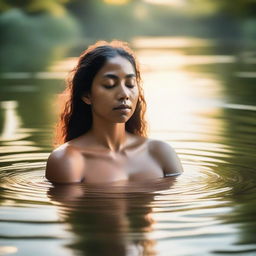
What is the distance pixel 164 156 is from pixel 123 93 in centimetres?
62

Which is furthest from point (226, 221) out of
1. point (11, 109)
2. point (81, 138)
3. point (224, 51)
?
point (224, 51)

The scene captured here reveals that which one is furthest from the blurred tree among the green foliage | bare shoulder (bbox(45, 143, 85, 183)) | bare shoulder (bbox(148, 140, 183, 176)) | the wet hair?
bare shoulder (bbox(45, 143, 85, 183))

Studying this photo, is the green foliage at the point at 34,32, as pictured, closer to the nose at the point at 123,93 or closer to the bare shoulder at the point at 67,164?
the bare shoulder at the point at 67,164

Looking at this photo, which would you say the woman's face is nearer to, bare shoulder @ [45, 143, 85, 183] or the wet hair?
the wet hair

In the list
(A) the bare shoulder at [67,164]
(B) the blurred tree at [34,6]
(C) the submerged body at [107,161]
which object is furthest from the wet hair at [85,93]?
(B) the blurred tree at [34,6]

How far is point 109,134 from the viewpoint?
248 inches

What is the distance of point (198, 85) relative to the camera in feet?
52.0

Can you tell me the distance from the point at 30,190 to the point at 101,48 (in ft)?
3.35

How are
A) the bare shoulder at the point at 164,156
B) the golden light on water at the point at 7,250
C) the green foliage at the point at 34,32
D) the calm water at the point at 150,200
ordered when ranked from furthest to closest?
the green foliage at the point at 34,32 → the bare shoulder at the point at 164,156 → the calm water at the point at 150,200 → the golden light on water at the point at 7,250

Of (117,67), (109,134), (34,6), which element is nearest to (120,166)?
(109,134)

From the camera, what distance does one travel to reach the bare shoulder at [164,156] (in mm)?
6441

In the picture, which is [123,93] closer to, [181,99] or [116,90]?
[116,90]

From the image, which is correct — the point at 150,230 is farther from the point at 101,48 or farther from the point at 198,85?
the point at 198,85

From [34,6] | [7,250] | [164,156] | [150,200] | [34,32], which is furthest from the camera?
[34,6]
